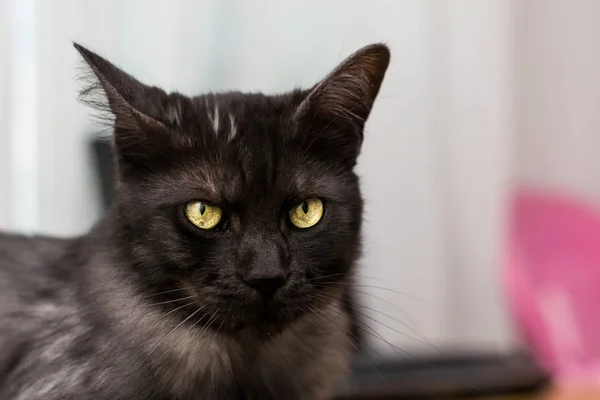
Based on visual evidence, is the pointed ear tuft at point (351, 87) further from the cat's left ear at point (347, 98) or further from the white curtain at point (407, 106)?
the white curtain at point (407, 106)

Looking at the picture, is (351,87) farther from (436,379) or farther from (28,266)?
(436,379)

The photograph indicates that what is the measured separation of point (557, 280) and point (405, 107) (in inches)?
32.0

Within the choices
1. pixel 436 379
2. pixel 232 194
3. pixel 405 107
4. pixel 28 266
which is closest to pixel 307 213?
pixel 232 194

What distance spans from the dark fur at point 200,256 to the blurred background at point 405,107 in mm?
850

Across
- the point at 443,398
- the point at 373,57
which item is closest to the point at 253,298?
the point at 373,57

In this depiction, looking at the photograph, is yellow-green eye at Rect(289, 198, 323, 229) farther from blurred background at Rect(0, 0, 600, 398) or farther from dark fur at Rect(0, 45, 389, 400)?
blurred background at Rect(0, 0, 600, 398)

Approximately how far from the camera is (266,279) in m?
0.84

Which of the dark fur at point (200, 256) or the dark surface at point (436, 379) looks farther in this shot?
the dark surface at point (436, 379)

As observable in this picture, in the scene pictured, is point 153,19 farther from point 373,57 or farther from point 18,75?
point 373,57

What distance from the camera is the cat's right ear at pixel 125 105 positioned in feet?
2.72

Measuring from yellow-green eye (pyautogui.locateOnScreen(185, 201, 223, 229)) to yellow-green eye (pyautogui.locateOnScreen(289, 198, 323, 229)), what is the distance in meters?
0.10

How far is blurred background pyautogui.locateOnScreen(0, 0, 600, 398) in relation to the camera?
189 centimetres

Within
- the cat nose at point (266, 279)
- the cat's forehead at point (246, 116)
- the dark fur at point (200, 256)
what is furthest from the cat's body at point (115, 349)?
the cat's forehead at point (246, 116)

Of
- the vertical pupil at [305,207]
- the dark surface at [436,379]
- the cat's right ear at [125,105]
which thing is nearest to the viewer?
the cat's right ear at [125,105]
